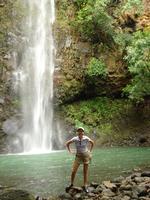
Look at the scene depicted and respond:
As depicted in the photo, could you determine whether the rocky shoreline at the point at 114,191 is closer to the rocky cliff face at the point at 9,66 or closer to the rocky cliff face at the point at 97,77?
the rocky cliff face at the point at 9,66

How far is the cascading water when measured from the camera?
94.4ft

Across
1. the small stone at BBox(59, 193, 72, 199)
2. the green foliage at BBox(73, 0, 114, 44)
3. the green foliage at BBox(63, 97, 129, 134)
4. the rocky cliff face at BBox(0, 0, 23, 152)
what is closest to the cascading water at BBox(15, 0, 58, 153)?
the rocky cliff face at BBox(0, 0, 23, 152)

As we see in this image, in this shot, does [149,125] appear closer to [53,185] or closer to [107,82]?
Result: [107,82]

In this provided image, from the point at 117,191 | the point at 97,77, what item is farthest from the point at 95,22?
the point at 117,191

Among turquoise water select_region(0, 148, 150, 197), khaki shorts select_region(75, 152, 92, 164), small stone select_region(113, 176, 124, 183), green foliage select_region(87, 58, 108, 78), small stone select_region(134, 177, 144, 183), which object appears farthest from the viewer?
green foliage select_region(87, 58, 108, 78)

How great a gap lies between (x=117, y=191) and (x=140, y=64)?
15.1 meters

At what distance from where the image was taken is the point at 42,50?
105 ft

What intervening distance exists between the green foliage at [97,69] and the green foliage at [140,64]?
2.82 m

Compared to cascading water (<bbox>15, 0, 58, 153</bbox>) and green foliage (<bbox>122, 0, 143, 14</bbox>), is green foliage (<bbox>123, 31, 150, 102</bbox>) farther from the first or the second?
cascading water (<bbox>15, 0, 58, 153</bbox>)

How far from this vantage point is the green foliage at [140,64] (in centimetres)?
2658

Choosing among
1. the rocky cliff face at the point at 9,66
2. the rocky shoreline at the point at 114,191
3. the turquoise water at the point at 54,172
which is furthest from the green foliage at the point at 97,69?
the rocky shoreline at the point at 114,191

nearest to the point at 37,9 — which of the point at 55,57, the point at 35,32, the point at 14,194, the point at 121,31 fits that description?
the point at 35,32

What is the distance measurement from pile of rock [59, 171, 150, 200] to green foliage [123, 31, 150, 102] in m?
14.1

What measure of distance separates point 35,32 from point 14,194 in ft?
76.1
